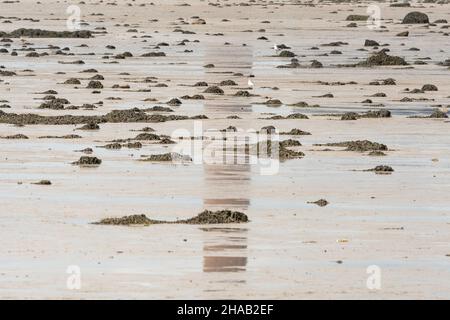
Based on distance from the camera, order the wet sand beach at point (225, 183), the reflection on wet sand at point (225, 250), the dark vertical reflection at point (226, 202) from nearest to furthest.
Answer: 1. the wet sand beach at point (225, 183)
2. the reflection on wet sand at point (225, 250)
3. the dark vertical reflection at point (226, 202)

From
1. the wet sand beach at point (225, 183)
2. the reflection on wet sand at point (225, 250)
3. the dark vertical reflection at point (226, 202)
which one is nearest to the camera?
the wet sand beach at point (225, 183)

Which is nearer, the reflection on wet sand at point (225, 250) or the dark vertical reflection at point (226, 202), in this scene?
the reflection on wet sand at point (225, 250)

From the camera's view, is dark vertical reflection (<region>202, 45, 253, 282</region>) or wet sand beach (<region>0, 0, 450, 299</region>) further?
dark vertical reflection (<region>202, 45, 253, 282</region>)

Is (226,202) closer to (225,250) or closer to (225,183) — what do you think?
(225,183)

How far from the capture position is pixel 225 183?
1113 inches

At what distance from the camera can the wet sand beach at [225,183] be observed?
63.1 ft

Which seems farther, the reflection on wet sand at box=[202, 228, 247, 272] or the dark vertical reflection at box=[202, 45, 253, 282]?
the dark vertical reflection at box=[202, 45, 253, 282]

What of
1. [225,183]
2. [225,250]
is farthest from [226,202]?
[225,250]

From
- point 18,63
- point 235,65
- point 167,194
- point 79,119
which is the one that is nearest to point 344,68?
point 235,65

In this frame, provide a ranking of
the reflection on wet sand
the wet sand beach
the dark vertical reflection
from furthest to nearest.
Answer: the dark vertical reflection < the reflection on wet sand < the wet sand beach

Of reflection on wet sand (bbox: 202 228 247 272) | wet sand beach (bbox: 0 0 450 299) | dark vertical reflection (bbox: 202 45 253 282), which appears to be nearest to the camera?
wet sand beach (bbox: 0 0 450 299)

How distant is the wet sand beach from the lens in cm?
1922

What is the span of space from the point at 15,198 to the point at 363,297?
9921 mm

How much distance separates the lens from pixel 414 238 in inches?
881
